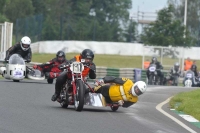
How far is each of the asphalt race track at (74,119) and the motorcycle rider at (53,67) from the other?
24.3 feet

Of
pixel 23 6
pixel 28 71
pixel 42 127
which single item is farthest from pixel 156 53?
pixel 42 127

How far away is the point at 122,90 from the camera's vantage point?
14.9 metres

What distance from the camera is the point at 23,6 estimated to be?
71125 millimetres

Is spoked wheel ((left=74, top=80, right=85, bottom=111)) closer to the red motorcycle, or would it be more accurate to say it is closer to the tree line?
the red motorcycle

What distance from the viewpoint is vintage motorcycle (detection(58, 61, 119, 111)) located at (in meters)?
14.5

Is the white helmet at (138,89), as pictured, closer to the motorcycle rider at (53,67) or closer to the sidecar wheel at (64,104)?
the sidecar wheel at (64,104)

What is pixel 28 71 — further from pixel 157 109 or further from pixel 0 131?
pixel 0 131

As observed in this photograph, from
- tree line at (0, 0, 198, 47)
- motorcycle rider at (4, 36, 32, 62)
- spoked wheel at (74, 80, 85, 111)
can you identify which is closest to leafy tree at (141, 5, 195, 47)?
tree line at (0, 0, 198, 47)

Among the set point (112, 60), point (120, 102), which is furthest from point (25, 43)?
point (112, 60)

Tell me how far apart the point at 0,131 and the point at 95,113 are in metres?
4.13

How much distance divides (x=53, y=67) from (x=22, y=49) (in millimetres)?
1539

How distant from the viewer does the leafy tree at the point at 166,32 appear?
53878mm

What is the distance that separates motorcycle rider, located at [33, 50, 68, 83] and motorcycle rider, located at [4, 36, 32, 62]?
3.07 feet

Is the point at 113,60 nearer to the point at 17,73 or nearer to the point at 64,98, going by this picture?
the point at 17,73
